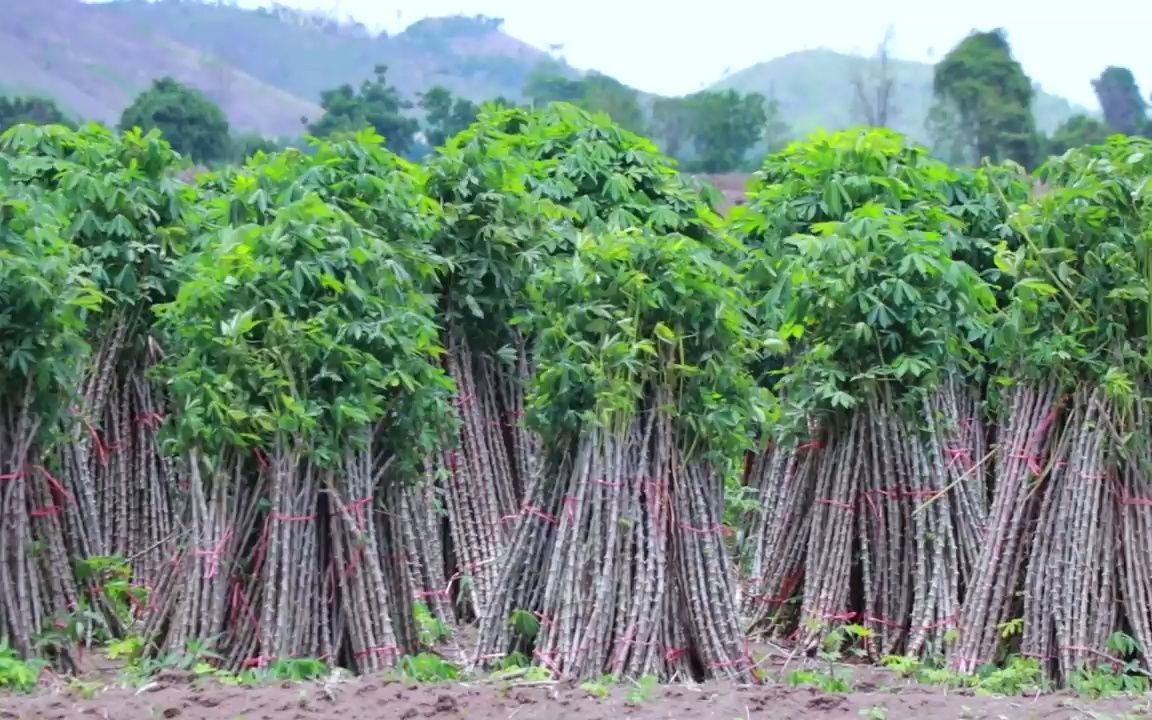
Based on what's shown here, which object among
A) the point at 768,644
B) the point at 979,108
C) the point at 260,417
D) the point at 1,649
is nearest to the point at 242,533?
the point at 260,417

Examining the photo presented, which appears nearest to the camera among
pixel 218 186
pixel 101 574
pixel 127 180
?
pixel 101 574

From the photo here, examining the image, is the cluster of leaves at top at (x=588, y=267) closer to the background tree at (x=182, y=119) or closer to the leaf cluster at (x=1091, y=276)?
the leaf cluster at (x=1091, y=276)

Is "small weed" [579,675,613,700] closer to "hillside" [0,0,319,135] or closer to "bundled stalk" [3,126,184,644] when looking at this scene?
"bundled stalk" [3,126,184,644]

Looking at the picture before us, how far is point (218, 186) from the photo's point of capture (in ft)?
33.5

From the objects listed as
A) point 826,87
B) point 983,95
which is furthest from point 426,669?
point 826,87

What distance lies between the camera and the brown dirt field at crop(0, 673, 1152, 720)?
18.4 ft

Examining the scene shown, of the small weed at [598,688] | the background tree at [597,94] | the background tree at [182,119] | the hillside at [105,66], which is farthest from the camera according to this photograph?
the hillside at [105,66]

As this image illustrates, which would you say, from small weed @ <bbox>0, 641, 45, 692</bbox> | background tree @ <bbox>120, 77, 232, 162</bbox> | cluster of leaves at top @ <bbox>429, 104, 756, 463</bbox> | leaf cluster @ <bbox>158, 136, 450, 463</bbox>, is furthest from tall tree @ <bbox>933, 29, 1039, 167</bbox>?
small weed @ <bbox>0, 641, 45, 692</bbox>

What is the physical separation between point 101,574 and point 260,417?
6.74 feet

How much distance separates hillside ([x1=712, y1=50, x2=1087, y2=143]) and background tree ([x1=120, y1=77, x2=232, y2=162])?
33.4m

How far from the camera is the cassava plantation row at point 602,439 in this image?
21.9 feet

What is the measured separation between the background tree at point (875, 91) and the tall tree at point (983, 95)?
137 inches

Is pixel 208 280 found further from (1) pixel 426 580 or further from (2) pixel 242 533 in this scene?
(1) pixel 426 580

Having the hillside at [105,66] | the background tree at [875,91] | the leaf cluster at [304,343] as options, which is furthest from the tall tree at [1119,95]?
the leaf cluster at [304,343]
